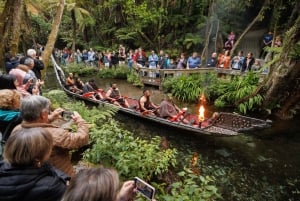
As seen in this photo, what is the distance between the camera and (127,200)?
1.99m

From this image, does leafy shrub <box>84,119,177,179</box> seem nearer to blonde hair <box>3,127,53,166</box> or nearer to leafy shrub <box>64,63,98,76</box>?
blonde hair <box>3,127,53,166</box>

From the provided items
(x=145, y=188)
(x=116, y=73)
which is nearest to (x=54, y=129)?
(x=145, y=188)

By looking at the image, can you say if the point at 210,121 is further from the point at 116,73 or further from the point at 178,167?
the point at 116,73

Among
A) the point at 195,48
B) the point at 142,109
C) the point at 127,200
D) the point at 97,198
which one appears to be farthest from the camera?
the point at 195,48

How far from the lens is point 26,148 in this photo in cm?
Result: 201

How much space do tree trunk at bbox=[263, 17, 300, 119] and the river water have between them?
0.62 m

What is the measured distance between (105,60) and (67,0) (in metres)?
4.88

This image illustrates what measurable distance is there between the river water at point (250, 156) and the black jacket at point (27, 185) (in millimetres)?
5363

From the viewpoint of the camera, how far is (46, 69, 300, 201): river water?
7.07m

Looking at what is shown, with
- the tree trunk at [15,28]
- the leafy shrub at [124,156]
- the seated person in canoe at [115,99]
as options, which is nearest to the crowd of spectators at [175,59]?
the seated person in canoe at [115,99]

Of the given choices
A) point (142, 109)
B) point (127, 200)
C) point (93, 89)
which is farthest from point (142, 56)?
point (127, 200)

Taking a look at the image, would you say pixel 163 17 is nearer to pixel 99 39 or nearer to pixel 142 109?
pixel 99 39

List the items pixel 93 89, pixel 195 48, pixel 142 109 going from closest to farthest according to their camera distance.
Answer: pixel 142 109
pixel 93 89
pixel 195 48

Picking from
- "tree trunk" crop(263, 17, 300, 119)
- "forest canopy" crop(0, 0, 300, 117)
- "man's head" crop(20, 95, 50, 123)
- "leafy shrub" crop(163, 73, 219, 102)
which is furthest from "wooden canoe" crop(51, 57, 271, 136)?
"man's head" crop(20, 95, 50, 123)
